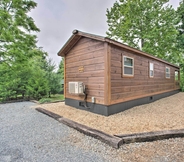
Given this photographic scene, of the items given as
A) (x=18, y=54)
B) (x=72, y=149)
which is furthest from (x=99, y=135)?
(x=18, y=54)

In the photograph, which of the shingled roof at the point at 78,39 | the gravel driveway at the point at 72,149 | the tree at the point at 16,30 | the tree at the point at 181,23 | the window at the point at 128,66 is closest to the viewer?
the gravel driveway at the point at 72,149

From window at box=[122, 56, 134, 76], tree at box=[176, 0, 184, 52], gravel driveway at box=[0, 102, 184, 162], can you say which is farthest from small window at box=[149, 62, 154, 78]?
tree at box=[176, 0, 184, 52]

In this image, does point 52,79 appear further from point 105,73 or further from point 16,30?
point 105,73

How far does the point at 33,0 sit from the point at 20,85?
5.71 meters

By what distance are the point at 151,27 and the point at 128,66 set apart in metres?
9.37

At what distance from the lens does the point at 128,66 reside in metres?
5.45

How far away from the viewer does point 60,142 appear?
264 cm

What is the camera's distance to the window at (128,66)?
5234 mm

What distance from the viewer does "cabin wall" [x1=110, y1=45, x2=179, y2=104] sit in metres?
4.69

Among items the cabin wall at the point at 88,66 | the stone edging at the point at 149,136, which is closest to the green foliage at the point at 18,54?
the cabin wall at the point at 88,66

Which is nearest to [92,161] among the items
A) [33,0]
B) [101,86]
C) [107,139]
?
[107,139]

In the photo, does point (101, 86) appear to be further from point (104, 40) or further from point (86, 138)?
point (86, 138)

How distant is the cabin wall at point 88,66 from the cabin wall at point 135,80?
436 mm

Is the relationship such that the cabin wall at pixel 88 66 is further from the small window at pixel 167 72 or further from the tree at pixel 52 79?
the small window at pixel 167 72
